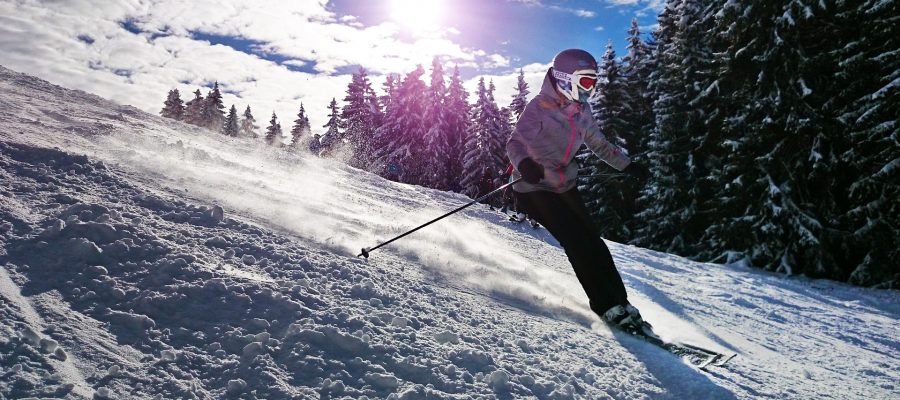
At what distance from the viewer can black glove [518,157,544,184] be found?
173 inches

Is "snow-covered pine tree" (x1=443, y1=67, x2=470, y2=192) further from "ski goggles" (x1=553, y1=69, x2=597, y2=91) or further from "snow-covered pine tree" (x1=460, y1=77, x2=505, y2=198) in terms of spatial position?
"ski goggles" (x1=553, y1=69, x2=597, y2=91)

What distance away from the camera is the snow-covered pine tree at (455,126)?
1729 inches

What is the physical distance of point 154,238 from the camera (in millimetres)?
3545

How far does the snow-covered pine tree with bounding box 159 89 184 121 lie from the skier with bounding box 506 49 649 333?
8204 centimetres

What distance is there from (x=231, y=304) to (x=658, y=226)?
72.8 feet

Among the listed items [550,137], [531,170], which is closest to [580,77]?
[550,137]

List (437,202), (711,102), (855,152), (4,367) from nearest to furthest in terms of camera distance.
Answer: (4,367), (437,202), (855,152), (711,102)

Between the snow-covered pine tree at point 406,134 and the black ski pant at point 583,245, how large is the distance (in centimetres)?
3723

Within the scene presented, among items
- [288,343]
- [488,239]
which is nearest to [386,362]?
[288,343]

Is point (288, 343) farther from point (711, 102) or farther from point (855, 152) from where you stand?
point (711, 102)

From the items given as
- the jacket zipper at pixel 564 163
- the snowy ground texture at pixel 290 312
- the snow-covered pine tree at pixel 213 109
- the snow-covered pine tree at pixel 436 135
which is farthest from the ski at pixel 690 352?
the snow-covered pine tree at pixel 213 109

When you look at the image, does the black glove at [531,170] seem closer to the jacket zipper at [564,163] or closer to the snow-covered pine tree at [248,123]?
the jacket zipper at [564,163]

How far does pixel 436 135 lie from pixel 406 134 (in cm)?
269

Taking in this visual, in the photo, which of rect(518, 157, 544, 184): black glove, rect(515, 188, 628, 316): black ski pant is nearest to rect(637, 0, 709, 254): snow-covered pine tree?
rect(515, 188, 628, 316): black ski pant
